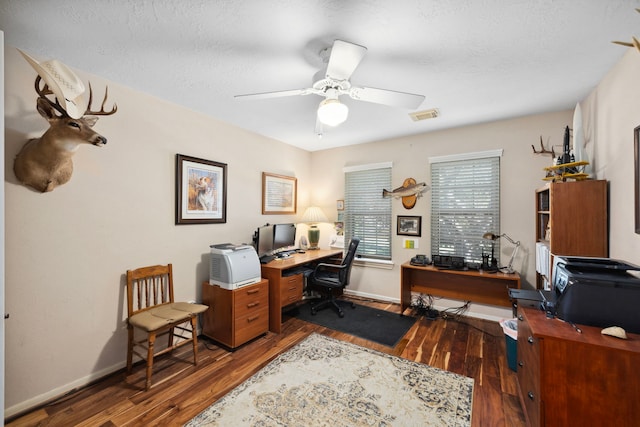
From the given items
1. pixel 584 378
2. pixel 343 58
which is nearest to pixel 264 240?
pixel 343 58

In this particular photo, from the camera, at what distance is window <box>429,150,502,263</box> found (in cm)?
321

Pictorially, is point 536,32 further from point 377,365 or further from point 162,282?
point 162,282

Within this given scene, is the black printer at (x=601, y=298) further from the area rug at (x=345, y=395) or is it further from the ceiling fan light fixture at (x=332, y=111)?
the ceiling fan light fixture at (x=332, y=111)

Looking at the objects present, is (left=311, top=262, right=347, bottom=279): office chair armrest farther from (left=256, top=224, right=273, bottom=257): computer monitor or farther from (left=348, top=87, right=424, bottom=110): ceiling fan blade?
(left=348, top=87, right=424, bottom=110): ceiling fan blade

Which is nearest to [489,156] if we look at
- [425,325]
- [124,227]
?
[425,325]

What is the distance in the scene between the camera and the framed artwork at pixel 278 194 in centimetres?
371

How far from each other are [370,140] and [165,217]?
297 centimetres

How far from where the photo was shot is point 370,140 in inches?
158

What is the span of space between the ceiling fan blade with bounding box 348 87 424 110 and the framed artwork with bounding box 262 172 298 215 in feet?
6.96

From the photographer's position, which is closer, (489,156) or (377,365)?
(377,365)

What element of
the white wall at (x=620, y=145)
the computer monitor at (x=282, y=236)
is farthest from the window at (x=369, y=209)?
the white wall at (x=620, y=145)

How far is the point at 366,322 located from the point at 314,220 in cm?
179

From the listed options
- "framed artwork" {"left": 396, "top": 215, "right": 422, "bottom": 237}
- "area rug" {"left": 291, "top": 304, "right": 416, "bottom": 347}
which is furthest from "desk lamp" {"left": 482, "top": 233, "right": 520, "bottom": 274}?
"area rug" {"left": 291, "top": 304, "right": 416, "bottom": 347}

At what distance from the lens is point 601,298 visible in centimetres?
135
